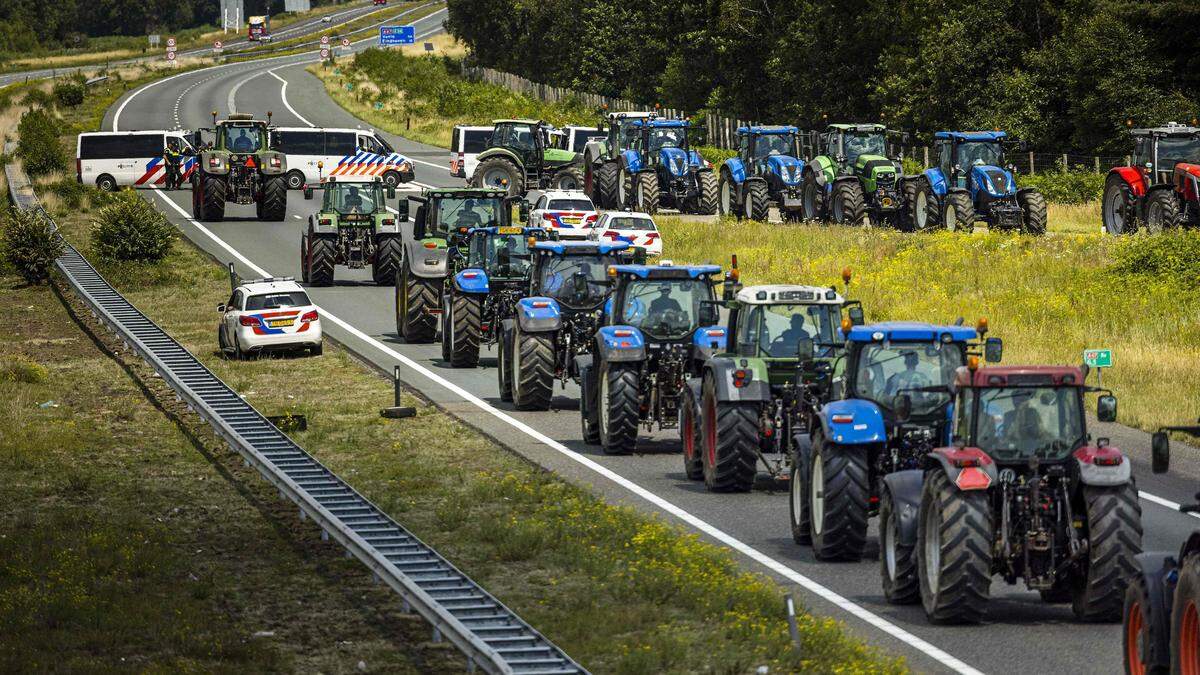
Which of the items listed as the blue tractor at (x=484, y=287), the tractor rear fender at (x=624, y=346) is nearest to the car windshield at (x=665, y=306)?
the tractor rear fender at (x=624, y=346)

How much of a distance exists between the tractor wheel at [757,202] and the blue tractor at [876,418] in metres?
33.1

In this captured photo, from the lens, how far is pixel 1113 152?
58.8 m

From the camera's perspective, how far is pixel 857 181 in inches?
1906

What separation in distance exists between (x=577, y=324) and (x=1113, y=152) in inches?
1378

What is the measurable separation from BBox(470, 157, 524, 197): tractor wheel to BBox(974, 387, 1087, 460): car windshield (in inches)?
1683

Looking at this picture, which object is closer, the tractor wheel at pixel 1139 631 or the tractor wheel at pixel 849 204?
the tractor wheel at pixel 1139 631

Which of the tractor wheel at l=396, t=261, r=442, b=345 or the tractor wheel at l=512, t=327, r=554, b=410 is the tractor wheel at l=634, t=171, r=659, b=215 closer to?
the tractor wheel at l=396, t=261, r=442, b=345

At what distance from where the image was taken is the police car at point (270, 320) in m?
35.5

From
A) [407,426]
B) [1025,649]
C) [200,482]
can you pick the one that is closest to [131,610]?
[200,482]

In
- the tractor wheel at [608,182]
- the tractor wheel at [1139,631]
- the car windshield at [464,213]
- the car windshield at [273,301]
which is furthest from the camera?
the tractor wheel at [608,182]

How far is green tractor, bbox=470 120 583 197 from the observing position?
58.5 metres

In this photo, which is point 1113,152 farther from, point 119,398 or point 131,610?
point 131,610

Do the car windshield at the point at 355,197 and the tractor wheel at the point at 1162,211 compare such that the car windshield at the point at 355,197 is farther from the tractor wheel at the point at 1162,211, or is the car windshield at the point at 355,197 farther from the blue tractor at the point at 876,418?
the blue tractor at the point at 876,418

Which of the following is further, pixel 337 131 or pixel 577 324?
pixel 337 131
